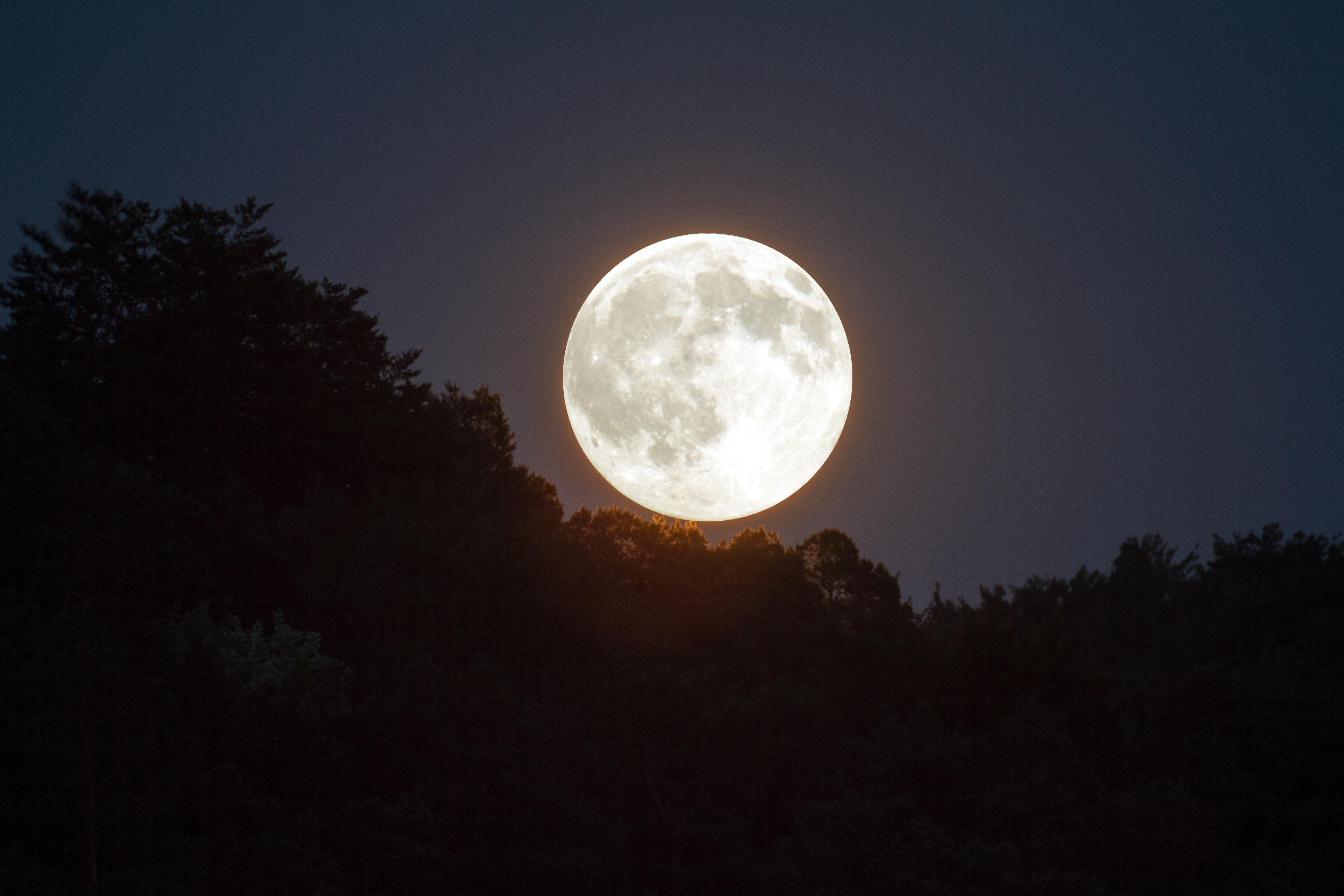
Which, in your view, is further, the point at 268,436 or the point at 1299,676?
the point at 1299,676

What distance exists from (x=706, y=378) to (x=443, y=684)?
10.8 meters

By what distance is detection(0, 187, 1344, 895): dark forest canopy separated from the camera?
2083 cm

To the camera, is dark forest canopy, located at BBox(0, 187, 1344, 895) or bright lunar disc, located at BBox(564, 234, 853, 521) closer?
dark forest canopy, located at BBox(0, 187, 1344, 895)

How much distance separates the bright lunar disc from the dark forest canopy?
5.33 meters

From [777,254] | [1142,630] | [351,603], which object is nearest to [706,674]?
[351,603]

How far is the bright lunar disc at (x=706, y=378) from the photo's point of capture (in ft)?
104

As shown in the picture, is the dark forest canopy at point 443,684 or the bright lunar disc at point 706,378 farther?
the bright lunar disc at point 706,378

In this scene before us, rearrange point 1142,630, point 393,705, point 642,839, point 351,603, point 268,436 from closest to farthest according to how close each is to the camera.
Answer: point 393,705 < point 351,603 < point 642,839 < point 268,436 < point 1142,630

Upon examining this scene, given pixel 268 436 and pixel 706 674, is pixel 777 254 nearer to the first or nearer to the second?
pixel 706 674

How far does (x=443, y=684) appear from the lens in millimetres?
28828

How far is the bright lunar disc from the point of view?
3164 centimetres

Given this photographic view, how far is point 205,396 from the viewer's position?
119ft

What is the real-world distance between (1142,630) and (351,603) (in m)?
58.6

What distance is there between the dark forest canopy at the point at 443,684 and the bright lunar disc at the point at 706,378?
17.5 ft
